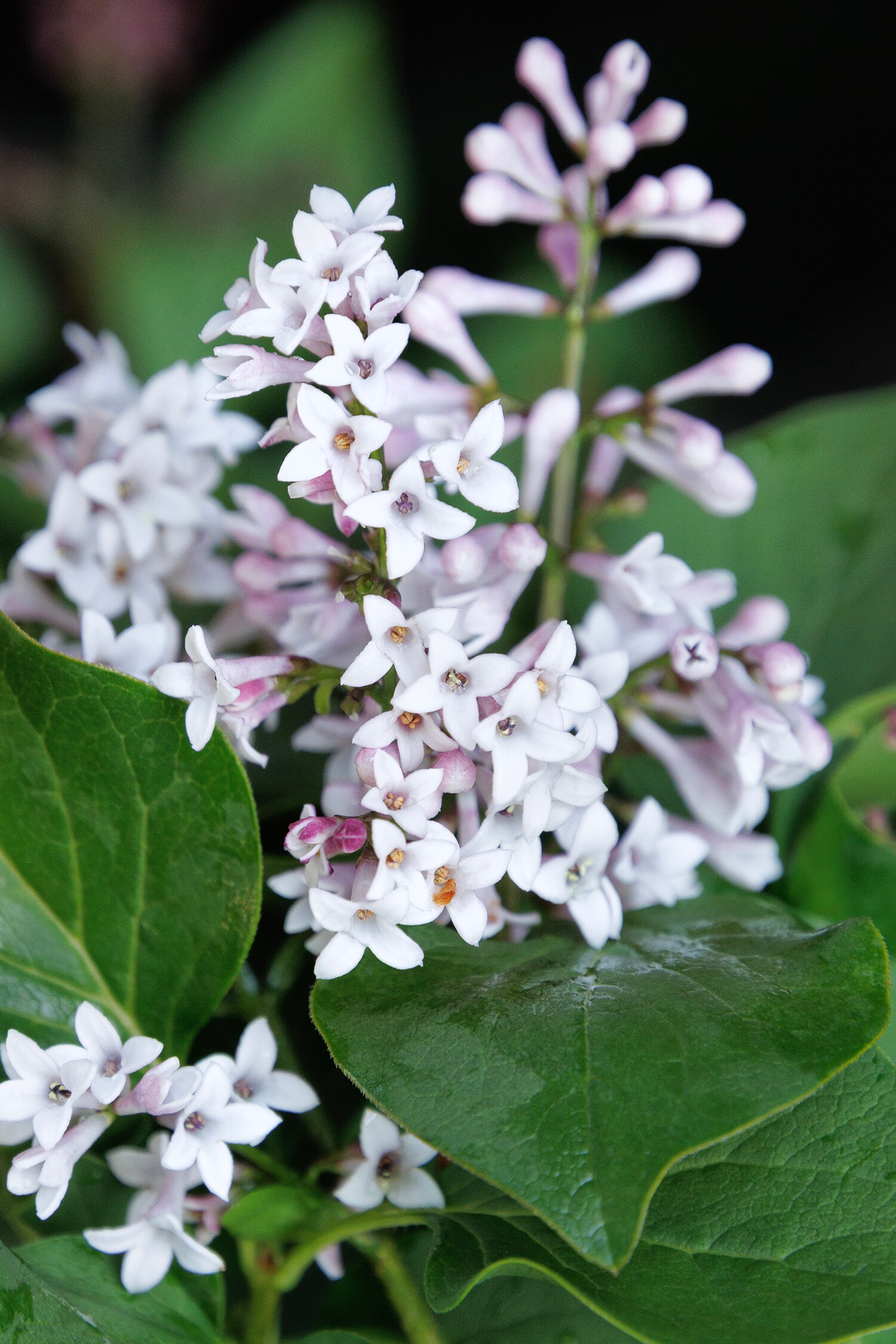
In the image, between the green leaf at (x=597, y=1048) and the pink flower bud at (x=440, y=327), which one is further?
the pink flower bud at (x=440, y=327)

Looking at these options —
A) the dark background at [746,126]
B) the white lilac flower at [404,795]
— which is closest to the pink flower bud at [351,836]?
the white lilac flower at [404,795]

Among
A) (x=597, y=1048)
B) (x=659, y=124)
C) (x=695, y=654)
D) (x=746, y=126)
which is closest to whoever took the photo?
(x=597, y=1048)

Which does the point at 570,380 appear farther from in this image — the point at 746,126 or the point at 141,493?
the point at 746,126

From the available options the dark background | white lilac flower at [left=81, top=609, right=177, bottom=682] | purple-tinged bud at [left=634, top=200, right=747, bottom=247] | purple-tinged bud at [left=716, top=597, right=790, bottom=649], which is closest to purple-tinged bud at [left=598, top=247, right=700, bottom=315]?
purple-tinged bud at [left=634, top=200, right=747, bottom=247]

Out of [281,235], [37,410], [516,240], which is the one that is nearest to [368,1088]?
[37,410]

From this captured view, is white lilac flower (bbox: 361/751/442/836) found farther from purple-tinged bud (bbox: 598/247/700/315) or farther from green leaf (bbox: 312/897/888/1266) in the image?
purple-tinged bud (bbox: 598/247/700/315)

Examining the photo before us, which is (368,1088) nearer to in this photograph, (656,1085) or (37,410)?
(656,1085)

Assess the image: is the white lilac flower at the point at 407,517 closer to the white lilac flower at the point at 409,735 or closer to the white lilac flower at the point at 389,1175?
the white lilac flower at the point at 409,735

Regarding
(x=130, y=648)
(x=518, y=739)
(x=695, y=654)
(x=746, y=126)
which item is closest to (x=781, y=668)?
(x=695, y=654)
